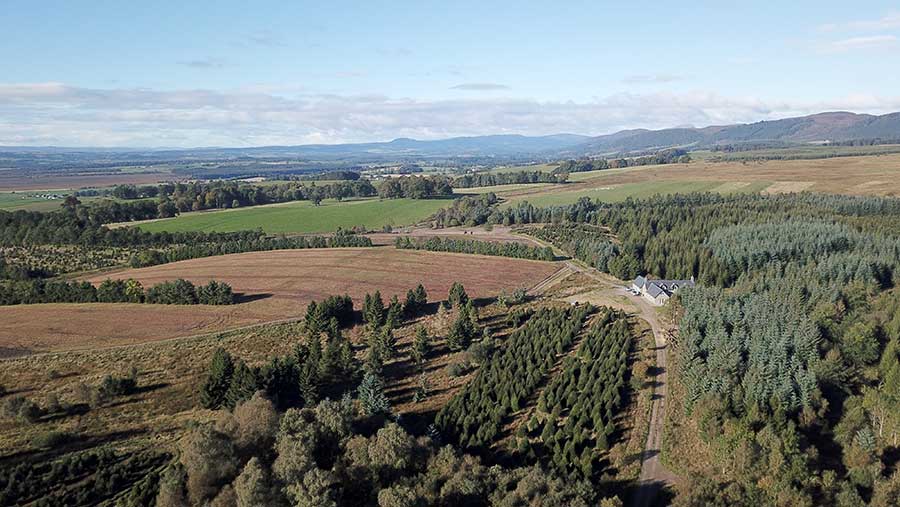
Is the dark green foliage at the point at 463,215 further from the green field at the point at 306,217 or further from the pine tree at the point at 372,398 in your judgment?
the pine tree at the point at 372,398

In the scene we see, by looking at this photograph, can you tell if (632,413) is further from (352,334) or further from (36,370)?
(36,370)

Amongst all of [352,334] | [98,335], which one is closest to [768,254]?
[352,334]

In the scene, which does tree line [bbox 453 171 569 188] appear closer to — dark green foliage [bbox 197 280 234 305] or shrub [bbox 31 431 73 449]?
dark green foliage [bbox 197 280 234 305]

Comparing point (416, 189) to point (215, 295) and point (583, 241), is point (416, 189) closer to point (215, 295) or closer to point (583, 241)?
point (583, 241)

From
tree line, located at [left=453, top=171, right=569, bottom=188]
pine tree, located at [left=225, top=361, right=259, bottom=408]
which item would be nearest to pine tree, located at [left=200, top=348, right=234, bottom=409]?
pine tree, located at [left=225, top=361, right=259, bottom=408]

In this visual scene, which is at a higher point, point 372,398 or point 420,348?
point 420,348

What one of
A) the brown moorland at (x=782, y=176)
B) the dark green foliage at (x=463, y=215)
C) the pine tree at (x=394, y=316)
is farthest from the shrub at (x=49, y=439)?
the brown moorland at (x=782, y=176)

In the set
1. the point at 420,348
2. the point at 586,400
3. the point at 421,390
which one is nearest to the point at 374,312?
the point at 420,348
